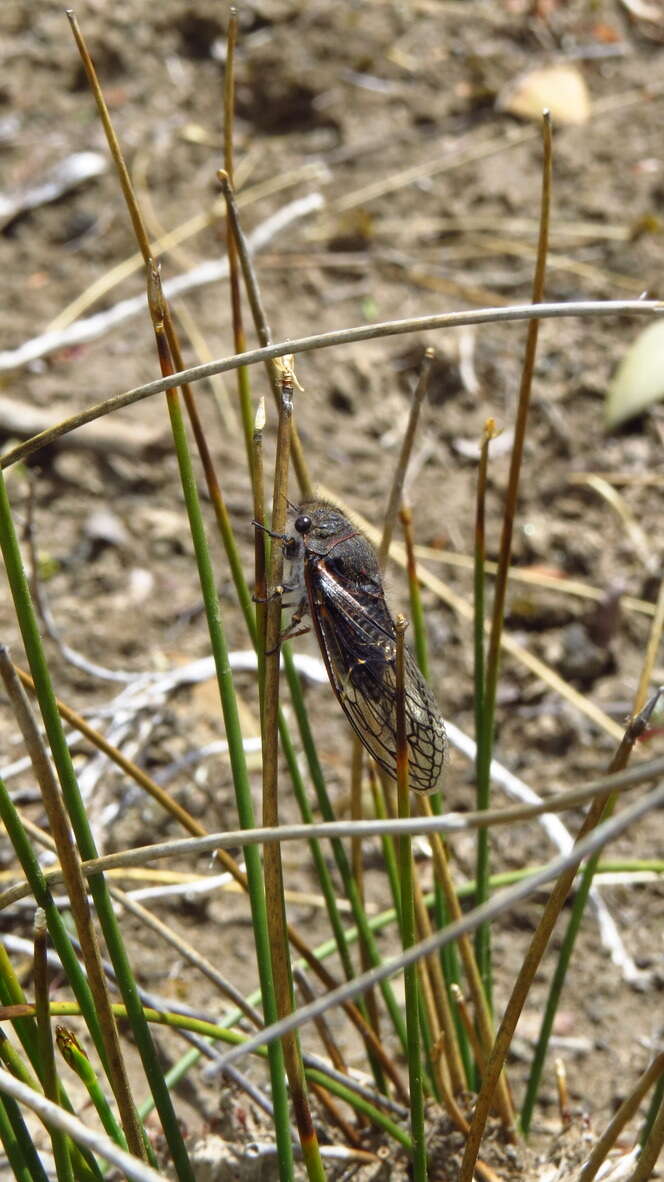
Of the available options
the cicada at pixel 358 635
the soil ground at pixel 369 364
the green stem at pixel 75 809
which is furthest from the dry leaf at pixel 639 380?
the green stem at pixel 75 809

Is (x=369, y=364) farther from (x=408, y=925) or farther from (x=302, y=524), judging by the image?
(x=408, y=925)

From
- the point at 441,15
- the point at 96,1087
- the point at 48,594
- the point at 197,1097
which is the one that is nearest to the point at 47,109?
the point at 441,15

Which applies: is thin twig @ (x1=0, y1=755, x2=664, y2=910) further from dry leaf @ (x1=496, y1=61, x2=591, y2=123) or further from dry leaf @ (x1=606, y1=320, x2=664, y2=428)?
dry leaf @ (x1=496, y1=61, x2=591, y2=123)

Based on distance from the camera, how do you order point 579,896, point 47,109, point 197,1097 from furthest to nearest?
1. point 47,109
2. point 197,1097
3. point 579,896

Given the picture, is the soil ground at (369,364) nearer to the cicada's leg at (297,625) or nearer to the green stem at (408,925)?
the cicada's leg at (297,625)

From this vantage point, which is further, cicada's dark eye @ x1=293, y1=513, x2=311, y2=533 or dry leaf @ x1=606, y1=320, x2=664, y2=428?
dry leaf @ x1=606, y1=320, x2=664, y2=428

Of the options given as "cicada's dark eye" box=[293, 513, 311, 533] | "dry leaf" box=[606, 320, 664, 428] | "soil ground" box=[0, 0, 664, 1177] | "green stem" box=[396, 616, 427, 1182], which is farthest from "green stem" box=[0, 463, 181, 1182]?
"dry leaf" box=[606, 320, 664, 428]

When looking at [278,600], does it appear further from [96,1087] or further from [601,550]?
[601,550]
